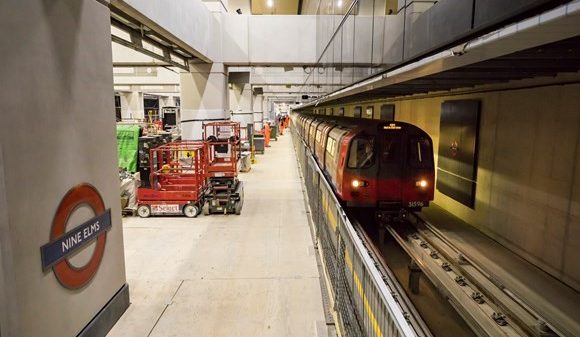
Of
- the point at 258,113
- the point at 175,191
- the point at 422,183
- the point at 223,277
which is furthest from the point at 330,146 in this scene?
the point at 258,113

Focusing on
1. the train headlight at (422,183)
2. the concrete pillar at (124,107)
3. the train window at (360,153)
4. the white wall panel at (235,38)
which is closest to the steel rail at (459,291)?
the train headlight at (422,183)

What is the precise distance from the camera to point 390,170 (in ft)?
21.5

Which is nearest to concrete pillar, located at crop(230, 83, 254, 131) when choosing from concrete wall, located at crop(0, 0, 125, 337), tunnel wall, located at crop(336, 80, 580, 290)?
tunnel wall, located at crop(336, 80, 580, 290)

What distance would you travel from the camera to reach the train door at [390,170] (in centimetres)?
654

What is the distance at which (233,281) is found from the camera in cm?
562

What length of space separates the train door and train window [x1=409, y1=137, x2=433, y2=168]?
16 centimetres

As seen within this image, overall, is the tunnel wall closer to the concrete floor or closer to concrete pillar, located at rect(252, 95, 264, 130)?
the concrete floor

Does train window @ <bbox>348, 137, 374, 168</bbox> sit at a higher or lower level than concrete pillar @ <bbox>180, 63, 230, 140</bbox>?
lower

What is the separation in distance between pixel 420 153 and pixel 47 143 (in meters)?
5.51

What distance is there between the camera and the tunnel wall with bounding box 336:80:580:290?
479 cm

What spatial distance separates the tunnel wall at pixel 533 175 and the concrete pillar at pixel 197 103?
749 cm

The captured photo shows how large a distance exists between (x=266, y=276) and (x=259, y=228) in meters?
2.49

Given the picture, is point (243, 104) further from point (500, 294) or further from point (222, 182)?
point (500, 294)

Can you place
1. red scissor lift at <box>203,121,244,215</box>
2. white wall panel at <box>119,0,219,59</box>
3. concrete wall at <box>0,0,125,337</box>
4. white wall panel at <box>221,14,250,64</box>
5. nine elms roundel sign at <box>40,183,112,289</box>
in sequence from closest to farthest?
concrete wall at <box>0,0,125,337</box>
nine elms roundel sign at <box>40,183,112,289</box>
white wall panel at <box>119,0,219,59</box>
red scissor lift at <box>203,121,244,215</box>
white wall panel at <box>221,14,250,64</box>
